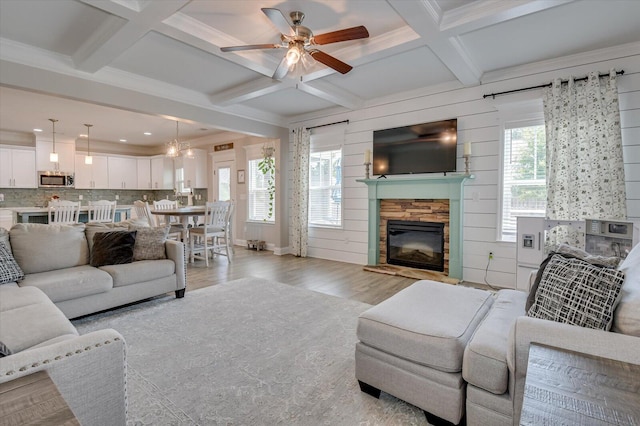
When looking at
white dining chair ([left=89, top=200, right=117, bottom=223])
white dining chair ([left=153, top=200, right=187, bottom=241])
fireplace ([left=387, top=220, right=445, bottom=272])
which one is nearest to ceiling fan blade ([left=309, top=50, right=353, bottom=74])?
fireplace ([left=387, top=220, right=445, bottom=272])

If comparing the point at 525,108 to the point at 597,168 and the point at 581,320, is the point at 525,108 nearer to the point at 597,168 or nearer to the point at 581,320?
the point at 597,168

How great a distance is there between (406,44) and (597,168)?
7.88ft

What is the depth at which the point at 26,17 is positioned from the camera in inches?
110

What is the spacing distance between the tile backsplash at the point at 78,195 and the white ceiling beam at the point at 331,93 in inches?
191

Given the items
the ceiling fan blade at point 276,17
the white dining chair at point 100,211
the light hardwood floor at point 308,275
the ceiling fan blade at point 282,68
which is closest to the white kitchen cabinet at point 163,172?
the white dining chair at point 100,211

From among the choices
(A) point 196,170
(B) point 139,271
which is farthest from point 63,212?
(A) point 196,170

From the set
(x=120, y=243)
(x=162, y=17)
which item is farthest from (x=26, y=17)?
(x=120, y=243)

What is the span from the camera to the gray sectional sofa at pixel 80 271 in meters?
2.83

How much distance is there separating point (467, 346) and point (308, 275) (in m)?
3.34

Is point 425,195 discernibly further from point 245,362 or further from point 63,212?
point 63,212

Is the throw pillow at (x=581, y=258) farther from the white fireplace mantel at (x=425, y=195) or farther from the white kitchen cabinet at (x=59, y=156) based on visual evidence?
the white kitchen cabinet at (x=59, y=156)

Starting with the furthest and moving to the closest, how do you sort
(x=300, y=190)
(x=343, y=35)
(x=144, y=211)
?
(x=300, y=190), (x=144, y=211), (x=343, y=35)

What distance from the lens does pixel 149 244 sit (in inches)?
141

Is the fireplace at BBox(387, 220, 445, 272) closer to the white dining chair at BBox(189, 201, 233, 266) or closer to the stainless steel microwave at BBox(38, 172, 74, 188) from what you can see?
the white dining chair at BBox(189, 201, 233, 266)
